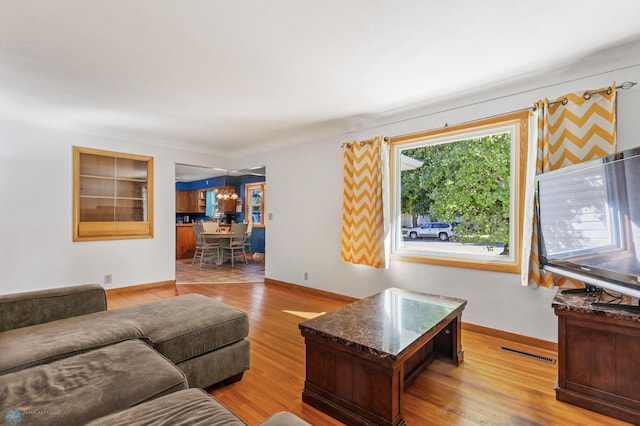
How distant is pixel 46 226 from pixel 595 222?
5617 mm

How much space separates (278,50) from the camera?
2203mm

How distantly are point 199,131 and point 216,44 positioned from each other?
2.47 m

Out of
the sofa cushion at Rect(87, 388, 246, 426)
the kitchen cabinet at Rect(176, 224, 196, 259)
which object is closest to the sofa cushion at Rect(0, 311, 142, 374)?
the sofa cushion at Rect(87, 388, 246, 426)

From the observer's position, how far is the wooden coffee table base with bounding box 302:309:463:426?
151cm

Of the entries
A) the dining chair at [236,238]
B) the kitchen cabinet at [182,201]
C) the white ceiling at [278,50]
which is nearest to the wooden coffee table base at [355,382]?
the white ceiling at [278,50]

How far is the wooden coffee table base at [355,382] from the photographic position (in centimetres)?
151

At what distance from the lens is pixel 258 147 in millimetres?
5277

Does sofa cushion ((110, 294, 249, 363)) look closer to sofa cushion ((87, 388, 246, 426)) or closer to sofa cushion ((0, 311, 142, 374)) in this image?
sofa cushion ((0, 311, 142, 374))

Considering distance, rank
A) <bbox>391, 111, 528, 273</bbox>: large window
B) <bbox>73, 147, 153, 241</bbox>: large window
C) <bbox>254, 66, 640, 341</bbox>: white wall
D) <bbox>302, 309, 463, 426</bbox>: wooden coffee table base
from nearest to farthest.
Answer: <bbox>302, 309, 463, 426</bbox>: wooden coffee table base → <bbox>254, 66, 640, 341</bbox>: white wall → <bbox>391, 111, 528, 273</bbox>: large window → <bbox>73, 147, 153, 241</bbox>: large window

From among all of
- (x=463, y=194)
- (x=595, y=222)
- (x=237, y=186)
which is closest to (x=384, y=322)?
(x=595, y=222)

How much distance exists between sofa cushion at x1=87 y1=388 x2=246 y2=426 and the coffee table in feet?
2.56

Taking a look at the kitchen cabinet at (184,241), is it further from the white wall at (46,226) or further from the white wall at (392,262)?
the white wall at (392,262)

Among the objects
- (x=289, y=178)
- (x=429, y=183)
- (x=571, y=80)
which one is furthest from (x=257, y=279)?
(x=571, y=80)

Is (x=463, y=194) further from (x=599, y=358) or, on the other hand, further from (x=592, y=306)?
(x=599, y=358)
